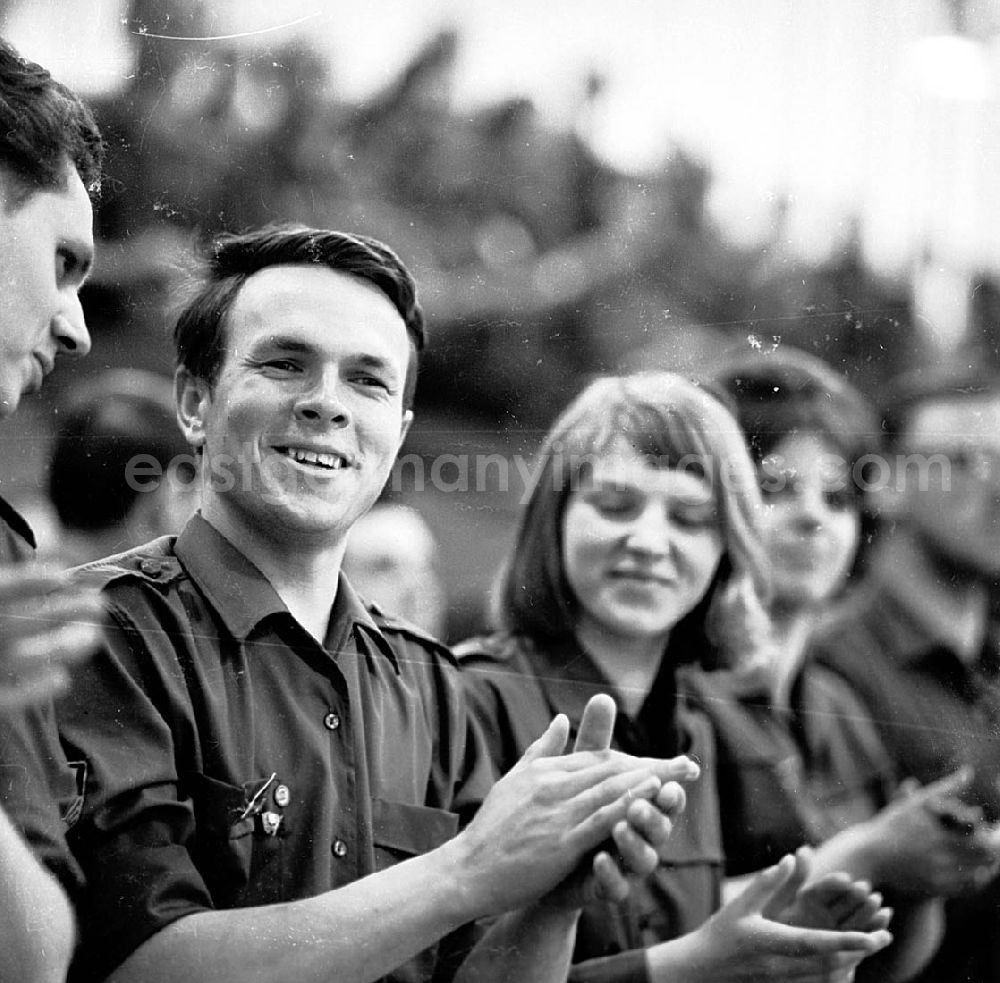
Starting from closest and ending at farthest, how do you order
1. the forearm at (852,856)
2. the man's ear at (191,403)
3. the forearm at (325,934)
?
the forearm at (325,934) → the forearm at (852,856) → the man's ear at (191,403)

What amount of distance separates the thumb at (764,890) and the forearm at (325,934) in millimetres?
448

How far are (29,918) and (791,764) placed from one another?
1.29m

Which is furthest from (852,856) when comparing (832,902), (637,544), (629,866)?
(637,544)

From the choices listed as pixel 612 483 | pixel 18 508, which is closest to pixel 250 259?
pixel 18 508

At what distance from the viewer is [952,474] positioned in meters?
2.14

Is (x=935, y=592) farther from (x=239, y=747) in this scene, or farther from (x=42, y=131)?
(x=42, y=131)

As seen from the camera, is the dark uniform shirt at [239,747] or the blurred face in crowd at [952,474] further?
the blurred face in crowd at [952,474]

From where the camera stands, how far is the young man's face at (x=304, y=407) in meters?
2.15

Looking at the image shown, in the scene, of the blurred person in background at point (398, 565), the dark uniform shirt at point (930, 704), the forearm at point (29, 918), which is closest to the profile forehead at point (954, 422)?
the dark uniform shirt at point (930, 704)

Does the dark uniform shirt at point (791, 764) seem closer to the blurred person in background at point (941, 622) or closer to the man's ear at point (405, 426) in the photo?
the blurred person in background at point (941, 622)

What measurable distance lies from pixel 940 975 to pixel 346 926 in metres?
1.00

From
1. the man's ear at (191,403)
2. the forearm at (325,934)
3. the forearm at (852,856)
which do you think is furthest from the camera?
the man's ear at (191,403)

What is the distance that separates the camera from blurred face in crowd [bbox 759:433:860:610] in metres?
2.13

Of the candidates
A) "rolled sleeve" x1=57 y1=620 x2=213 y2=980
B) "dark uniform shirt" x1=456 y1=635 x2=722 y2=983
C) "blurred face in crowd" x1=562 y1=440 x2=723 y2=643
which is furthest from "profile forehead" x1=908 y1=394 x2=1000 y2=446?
"rolled sleeve" x1=57 y1=620 x2=213 y2=980
